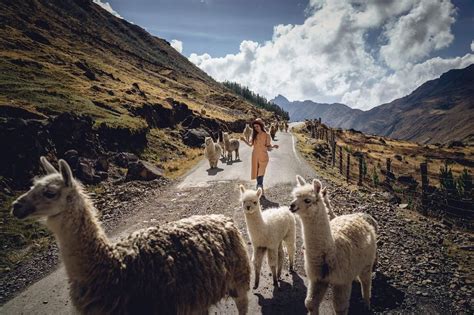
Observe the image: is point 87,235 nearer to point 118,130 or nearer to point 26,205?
point 26,205

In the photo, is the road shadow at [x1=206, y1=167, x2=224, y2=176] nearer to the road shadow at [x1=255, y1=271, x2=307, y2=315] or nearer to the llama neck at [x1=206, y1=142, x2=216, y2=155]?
the llama neck at [x1=206, y1=142, x2=216, y2=155]

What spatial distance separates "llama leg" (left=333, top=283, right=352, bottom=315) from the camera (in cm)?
502

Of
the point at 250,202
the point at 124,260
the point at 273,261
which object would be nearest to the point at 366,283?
the point at 273,261

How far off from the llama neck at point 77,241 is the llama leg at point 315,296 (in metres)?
3.22

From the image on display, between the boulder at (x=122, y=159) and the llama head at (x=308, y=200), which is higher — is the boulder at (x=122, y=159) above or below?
below

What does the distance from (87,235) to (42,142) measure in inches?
564

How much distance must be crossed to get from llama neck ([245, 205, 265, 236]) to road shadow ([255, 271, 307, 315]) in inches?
48.2

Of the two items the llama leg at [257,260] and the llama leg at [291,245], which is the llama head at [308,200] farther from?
the llama leg at [291,245]

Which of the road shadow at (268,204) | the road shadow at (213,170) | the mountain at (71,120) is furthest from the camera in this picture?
the road shadow at (213,170)

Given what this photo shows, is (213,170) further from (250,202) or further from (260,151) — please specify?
(250,202)

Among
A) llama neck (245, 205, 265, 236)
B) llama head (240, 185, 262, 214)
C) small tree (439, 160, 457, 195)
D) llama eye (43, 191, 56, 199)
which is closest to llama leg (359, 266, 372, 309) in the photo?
llama neck (245, 205, 265, 236)

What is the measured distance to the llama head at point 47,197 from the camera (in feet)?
11.9

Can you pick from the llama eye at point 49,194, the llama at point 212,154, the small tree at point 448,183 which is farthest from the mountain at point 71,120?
the small tree at point 448,183

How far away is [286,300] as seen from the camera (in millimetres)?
5844
